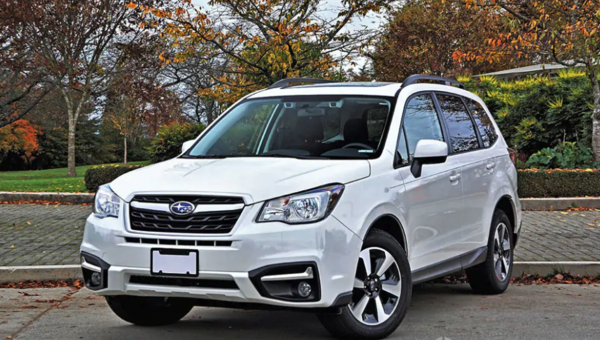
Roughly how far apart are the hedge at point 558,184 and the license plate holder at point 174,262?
1180 centimetres

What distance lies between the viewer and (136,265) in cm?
505

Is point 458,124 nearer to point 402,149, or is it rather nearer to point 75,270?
point 402,149

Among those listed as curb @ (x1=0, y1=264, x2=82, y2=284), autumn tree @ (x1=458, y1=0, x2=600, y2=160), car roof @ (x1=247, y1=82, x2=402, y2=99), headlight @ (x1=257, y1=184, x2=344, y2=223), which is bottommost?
curb @ (x1=0, y1=264, x2=82, y2=284)

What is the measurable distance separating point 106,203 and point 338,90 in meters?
2.21

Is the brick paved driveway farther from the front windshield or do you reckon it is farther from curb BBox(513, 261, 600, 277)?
the front windshield

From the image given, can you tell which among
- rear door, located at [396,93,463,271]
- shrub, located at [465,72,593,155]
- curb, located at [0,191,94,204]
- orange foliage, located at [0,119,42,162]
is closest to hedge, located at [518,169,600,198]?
shrub, located at [465,72,593,155]

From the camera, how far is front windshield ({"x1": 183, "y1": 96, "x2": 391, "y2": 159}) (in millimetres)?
6035

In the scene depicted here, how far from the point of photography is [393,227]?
229 inches

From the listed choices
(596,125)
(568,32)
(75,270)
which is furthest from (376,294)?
(596,125)

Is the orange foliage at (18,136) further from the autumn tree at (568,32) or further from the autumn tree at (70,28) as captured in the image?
the autumn tree at (568,32)

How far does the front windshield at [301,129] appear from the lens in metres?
6.04

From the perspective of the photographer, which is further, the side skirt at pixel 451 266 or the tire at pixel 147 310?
the side skirt at pixel 451 266

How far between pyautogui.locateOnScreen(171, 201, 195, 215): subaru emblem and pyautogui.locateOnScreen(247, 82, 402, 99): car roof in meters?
2.01

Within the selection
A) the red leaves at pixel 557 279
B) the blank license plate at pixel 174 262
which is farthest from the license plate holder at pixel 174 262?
the red leaves at pixel 557 279
